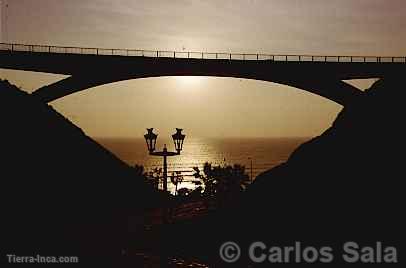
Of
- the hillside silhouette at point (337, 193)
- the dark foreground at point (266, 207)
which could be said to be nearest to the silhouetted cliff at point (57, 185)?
the dark foreground at point (266, 207)

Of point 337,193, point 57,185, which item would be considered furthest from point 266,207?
point 57,185

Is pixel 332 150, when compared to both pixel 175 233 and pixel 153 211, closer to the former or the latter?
pixel 175 233

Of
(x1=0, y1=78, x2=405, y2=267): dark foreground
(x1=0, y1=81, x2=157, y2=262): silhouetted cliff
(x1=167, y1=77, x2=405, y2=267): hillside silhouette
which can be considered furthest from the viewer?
(x1=0, y1=81, x2=157, y2=262): silhouetted cliff

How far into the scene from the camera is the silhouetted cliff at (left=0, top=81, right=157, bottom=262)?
14.6 metres

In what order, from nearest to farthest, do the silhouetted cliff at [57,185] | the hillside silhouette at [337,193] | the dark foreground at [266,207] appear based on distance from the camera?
the hillside silhouette at [337,193] < the dark foreground at [266,207] < the silhouetted cliff at [57,185]

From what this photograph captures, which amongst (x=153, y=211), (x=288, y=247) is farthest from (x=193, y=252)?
(x=153, y=211)

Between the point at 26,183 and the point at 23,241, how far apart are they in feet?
19.8

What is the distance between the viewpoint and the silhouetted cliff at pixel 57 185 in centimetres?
1457

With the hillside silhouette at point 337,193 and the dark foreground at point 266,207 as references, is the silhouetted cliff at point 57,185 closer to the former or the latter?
the dark foreground at point 266,207

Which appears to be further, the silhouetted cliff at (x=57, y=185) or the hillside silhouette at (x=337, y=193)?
the silhouetted cliff at (x=57, y=185)

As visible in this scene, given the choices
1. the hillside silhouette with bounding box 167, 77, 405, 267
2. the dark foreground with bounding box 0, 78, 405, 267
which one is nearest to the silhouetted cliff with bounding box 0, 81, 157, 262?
the dark foreground with bounding box 0, 78, 405, 267

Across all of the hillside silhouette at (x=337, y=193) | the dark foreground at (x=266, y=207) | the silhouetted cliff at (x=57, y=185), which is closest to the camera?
the hillside silhouette at (x=337, y=193)

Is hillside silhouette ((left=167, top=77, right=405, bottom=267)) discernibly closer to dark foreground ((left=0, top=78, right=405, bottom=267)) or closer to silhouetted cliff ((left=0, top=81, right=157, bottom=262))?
dark foreground ((left=0, top=78, right=405, bottom=267))

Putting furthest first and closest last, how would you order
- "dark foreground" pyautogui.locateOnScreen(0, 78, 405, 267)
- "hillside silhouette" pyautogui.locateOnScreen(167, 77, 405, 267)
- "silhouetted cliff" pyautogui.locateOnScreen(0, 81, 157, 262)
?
"silhouetted cliff" pyautogui.locateOnScreen(0, 81, 157, 262)
"dark foreground" pyautogui.locateOnScreen(0, 78, 405, 267)
"hillside silhouette" pyautogui.locateOnScreen(167, 77, 405, 267)
